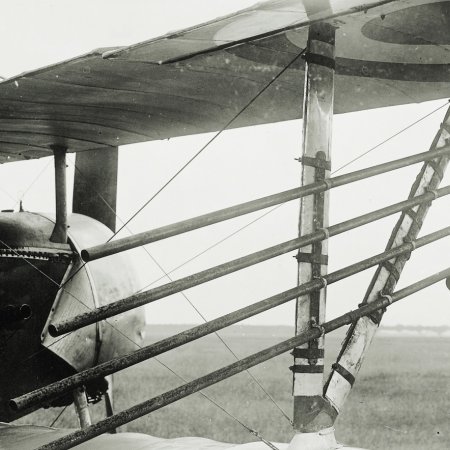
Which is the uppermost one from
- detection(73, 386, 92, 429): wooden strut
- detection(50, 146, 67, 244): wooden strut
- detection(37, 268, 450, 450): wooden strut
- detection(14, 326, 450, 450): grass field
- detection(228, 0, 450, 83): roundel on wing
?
detection(14, 326, 450, 450): grass field

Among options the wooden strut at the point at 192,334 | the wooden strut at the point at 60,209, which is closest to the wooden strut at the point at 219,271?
the wooden strut at the point at 192,334

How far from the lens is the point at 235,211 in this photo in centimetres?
353

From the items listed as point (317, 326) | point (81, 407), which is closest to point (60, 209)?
point (81, 407)

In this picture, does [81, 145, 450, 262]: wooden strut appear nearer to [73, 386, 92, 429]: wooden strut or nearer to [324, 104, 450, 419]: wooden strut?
[324, 104, 450, 419]: wooden strut

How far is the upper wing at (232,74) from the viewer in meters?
3.73

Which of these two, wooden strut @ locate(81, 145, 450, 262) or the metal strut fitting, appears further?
the metal strut fitting

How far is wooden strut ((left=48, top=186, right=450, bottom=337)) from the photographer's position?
3139 mm

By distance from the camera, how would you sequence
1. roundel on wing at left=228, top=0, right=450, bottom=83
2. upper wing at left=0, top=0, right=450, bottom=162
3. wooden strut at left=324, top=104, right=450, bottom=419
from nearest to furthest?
upper wing at left=0, top=0, right=450, bottom=162 → roundel on wing at left=228, top=0, right=450, bottom=83 → wooden strut at left=324, top=104, right=450, bottom=419

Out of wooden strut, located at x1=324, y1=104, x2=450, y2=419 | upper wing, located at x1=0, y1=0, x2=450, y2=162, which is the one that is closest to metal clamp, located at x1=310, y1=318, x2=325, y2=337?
wooden strut, located at x1=324, y1=104, x2=450, y2=419

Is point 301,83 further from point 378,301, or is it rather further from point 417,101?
point 378,301

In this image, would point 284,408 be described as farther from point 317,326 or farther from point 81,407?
point 317,326

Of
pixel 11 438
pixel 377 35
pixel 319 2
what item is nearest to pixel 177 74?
pixel 377 35

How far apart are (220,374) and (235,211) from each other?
730mm

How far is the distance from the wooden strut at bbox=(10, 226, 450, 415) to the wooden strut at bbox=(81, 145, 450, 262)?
411 mm
